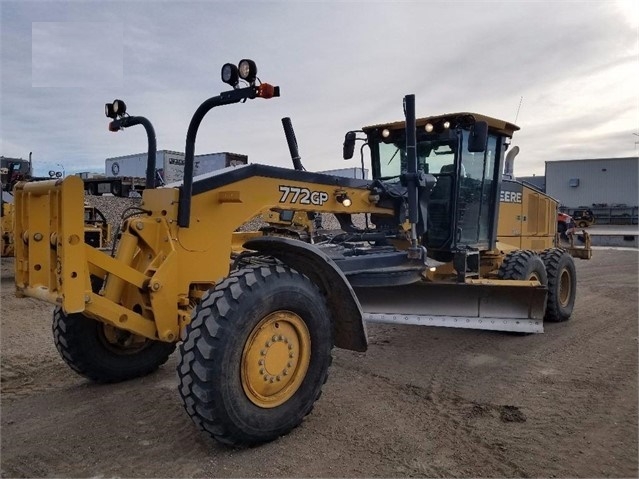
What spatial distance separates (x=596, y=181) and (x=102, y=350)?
37.0m

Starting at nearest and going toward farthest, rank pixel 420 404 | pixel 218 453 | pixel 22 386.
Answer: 1. pixel 218 453
2. pixel 420 404
3. pixel 22 386

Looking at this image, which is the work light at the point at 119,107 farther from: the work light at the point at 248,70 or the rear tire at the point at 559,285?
the rear tire at the point at 559,285

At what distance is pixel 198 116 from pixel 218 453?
2219 mm

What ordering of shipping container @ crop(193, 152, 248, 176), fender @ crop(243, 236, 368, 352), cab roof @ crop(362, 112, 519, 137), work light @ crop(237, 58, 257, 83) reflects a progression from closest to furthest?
work light @ crop(237, 58, 257, 83)
fender @ crop(243, 236, 368, 352)
cab roof @ crop(362, 112, 519, 137)
shipping container @ crop(193, 152, 248, 176)

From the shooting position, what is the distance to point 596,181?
1383 inches

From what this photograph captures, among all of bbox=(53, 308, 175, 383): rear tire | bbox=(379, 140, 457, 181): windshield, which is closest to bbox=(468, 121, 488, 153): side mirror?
bbox=(379, 140, 457, 181): windshield

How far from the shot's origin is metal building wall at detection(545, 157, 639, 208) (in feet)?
113

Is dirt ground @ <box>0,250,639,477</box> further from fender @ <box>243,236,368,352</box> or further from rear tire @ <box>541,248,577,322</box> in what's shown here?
rear tire @ <box>541,248,577,322</box>

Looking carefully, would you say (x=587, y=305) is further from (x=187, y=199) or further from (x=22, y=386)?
(x=22, y=386)

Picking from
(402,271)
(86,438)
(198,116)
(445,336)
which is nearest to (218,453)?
(86,438)

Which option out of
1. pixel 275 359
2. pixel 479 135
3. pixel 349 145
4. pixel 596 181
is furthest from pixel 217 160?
pixel 596 181

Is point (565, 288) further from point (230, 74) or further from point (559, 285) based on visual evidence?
point (230, 74)

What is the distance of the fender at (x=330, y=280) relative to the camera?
393cm

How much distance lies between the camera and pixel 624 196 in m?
34.4
